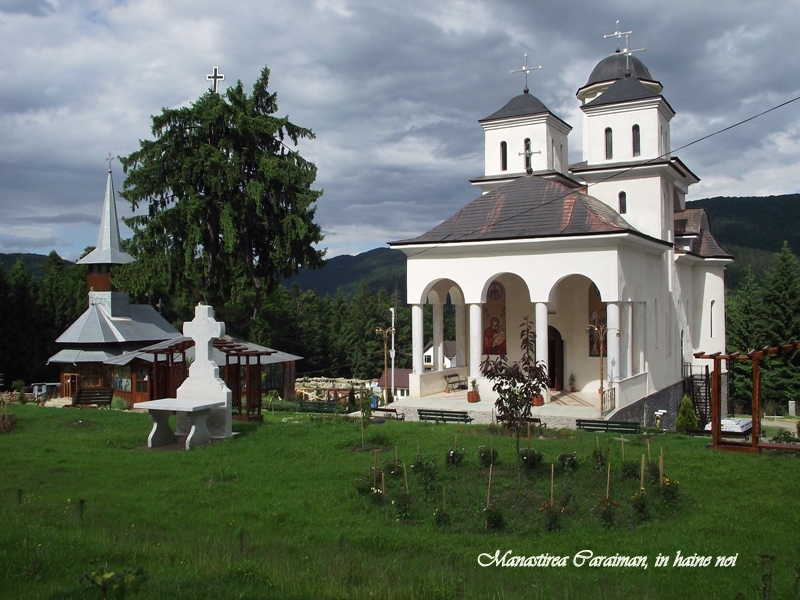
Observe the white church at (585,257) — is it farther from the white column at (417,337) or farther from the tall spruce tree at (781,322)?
the tall spruce tree at (781,322)

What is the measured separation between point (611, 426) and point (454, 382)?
30.4 ft

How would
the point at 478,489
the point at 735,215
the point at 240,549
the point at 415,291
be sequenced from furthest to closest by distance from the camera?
1. the point at 735,215
2. the point at 415,291
3. the point at 478,489
4. the point at 240,549

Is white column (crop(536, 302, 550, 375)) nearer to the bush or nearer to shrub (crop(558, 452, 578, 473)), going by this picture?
the bush

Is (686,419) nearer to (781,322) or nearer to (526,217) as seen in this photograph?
(526,217)

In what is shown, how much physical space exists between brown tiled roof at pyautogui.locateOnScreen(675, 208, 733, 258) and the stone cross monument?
22.6m

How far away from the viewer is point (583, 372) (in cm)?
2505

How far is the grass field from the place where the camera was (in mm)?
6473

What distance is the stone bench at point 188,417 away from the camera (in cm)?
1365

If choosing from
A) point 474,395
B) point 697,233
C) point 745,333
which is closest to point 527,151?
point 697,233

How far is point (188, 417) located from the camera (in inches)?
563

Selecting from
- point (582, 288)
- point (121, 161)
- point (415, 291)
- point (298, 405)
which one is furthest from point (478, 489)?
point (121, 161)

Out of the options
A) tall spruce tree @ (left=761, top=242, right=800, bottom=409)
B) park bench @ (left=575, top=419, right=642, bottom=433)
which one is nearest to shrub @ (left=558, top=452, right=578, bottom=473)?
park bench @ (left=575, top=419, right=642, bottom=433)

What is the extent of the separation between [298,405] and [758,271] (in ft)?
326

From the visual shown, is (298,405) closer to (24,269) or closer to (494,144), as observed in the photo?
(494,144)
